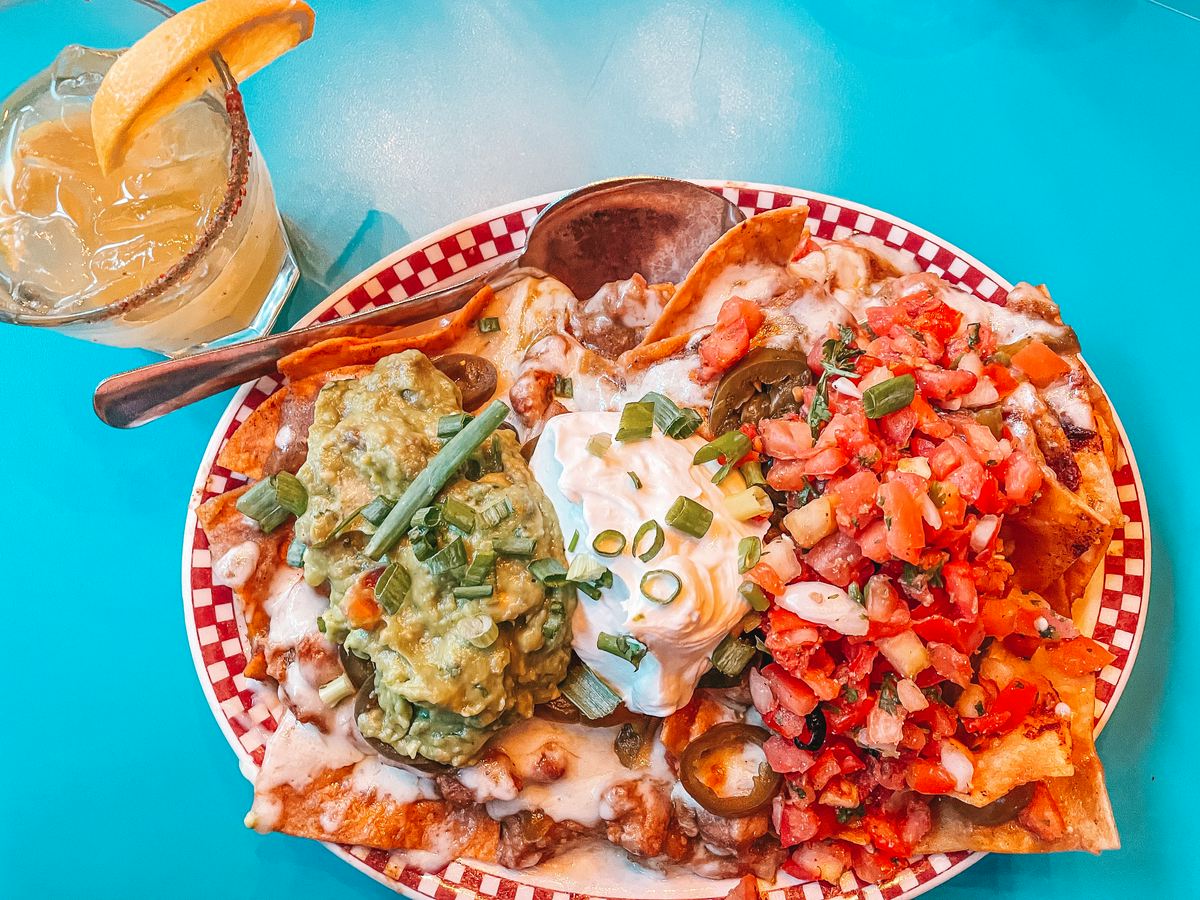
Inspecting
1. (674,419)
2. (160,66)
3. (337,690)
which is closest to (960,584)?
(674,419)

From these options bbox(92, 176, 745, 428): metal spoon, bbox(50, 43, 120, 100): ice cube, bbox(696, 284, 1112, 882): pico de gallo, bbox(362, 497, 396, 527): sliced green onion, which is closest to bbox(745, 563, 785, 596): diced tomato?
bbox(696, 284, 1112, 882): pico de gallo

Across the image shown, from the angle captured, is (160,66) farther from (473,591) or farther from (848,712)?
(848,712)

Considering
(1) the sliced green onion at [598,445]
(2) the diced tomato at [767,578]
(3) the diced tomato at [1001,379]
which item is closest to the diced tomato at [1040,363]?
(3) the diced tomato at [1001,379]

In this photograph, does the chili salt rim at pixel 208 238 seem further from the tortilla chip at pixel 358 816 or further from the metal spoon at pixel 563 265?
the tortilla chip at pixel 358 816

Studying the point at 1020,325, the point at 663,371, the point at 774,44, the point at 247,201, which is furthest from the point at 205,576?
the point at 774,44

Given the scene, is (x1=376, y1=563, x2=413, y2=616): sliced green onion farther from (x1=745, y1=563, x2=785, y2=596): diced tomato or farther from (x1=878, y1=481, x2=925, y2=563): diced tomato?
(x1=878, y1=481, x2=925, y2=563): diced tomato

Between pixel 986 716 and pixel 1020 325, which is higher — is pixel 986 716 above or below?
below

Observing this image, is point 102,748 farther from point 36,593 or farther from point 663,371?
point 663,371
